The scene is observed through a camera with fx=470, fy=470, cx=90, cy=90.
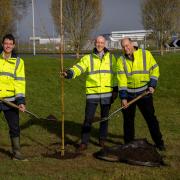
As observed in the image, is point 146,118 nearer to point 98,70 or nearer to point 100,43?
point 98,70

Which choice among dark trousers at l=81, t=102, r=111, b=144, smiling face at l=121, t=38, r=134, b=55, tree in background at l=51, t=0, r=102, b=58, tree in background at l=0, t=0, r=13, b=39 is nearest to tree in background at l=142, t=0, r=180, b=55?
tree in background at l=51, t=0, r=102, b=58

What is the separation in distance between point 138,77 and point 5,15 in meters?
22.7

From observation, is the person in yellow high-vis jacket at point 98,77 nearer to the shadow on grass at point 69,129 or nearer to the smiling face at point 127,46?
the smiling face at point 127,46

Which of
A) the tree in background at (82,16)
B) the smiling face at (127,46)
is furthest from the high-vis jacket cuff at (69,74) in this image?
the tree in background at (82,16)

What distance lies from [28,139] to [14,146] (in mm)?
1798

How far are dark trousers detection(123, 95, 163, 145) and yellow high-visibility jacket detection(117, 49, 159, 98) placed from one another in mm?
243

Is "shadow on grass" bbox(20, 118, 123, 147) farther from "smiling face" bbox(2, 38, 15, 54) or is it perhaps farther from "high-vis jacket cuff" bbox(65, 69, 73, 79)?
"smiling face" bbox(2, 38, 15, 54)

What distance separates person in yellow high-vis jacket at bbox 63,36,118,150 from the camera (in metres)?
8.34

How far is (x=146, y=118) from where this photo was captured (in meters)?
8.50

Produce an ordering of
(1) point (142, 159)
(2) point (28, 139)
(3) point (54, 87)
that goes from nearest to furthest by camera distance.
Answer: (1) point (142, 159), (2) point (28, 139), (3) point (54, 87)

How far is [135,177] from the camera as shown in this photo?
6648mm

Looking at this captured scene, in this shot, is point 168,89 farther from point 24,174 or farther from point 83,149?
point 24,174

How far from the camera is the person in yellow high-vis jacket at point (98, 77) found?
27.4 feet

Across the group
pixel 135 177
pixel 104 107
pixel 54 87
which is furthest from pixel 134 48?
pixel 54 87
